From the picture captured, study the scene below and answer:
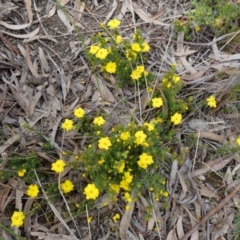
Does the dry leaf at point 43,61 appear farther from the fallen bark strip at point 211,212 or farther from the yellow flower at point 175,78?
the fallen bark strip at point 211,212

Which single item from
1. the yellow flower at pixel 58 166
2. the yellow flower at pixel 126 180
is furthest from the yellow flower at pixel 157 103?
the yellow flower at pixel 58 166

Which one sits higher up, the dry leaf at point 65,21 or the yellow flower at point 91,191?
the dry leaf at point 65,21

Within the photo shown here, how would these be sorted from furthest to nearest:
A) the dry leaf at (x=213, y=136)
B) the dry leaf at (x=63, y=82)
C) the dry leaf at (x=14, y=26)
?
the dry leaf at (x=14, y=26) → the dry leaf at (x=63, y=82) → the dry leaf at (x=213, y=136)

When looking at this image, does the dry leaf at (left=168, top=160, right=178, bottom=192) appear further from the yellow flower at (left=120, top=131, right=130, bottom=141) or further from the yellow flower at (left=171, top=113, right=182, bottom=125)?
the yellow flower at (left=120, top=131, right=130, bottom=141)

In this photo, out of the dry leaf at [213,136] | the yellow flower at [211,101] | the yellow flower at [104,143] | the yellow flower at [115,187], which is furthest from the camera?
the dry leaf at [213,136]

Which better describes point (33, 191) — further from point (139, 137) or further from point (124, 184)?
point (139, 137)

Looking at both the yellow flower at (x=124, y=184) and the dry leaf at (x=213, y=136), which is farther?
the dry leaf at (x=213, y=136)
